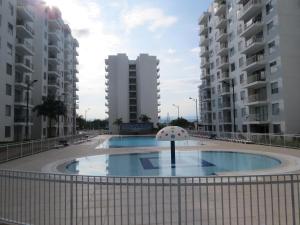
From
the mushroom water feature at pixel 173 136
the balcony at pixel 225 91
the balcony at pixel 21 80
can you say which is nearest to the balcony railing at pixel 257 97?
the balcony at pixel 225 91

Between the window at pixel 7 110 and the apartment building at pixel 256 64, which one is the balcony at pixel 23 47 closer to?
the window at pixel 7 110

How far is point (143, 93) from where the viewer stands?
4488 inches

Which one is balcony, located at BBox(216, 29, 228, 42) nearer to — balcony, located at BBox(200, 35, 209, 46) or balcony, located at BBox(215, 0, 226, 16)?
balcony, located at BBox(215, 0, 226, 16)

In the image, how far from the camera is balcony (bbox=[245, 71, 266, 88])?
45062 mm

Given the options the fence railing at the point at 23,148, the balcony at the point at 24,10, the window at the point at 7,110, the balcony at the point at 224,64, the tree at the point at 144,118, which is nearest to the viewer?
the fence railing at the point at 23,148

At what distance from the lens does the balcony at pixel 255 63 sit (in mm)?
44969

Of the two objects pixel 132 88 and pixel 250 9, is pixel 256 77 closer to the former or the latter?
pixel 250 9

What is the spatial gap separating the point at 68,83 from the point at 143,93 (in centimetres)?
3500

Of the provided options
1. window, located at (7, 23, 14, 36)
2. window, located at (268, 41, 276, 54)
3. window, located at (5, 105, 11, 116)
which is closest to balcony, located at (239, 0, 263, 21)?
window, located at (268, 41, 276, 54)

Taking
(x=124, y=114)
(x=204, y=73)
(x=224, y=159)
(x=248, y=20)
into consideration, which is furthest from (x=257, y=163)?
(x=124, y=114)

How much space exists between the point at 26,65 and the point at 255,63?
114 feet

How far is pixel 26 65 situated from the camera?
5091 cm

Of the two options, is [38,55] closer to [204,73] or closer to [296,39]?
[204,73]

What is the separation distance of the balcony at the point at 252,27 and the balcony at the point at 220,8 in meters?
12.6
